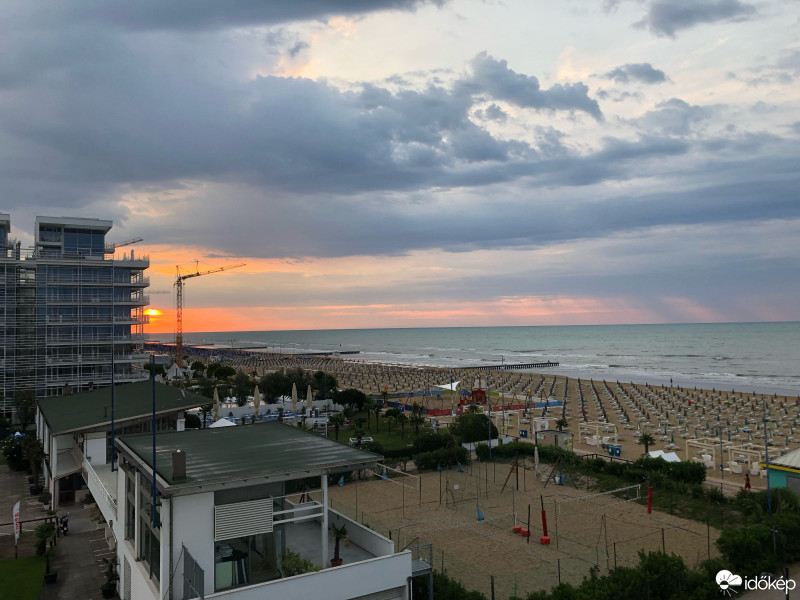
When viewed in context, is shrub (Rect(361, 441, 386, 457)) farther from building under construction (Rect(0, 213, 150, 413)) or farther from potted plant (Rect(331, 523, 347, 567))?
building under construction (Rect(0, 213, 150, 413))

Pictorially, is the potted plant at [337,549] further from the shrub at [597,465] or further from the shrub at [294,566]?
the shrub at [597,465]

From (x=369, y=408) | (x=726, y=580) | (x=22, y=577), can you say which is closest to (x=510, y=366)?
(x=369, y=408)

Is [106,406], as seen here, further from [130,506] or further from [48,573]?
[130,506]

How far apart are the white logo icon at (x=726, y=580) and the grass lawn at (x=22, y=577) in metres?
19.6

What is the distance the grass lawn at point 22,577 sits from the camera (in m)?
17.9

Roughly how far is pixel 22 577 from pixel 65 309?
44581mm

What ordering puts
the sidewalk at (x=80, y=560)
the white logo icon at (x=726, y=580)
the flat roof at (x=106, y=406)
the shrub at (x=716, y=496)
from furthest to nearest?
the shrub at (x=716, y=496) → the flat roof at (x=106, y=406) → the sidewalk at (x=80, y=560) → the white logo icon at (x=726, y=580)

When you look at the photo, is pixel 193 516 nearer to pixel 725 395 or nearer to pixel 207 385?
pixel 207 385

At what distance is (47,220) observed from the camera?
57969 millimetres

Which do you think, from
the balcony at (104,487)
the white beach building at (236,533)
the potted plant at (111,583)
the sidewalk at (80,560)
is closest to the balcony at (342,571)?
the white beach building at (236,533)

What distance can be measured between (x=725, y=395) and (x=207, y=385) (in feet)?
199

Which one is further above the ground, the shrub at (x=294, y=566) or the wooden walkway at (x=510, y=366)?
the shrub at (x=294, y=566)

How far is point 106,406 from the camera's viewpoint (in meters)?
27.3

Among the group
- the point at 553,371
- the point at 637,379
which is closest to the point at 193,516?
the point at 637,379
